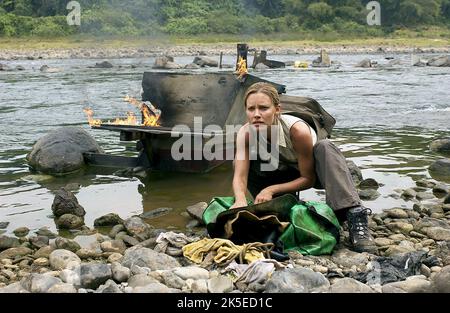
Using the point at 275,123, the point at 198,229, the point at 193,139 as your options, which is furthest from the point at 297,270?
the point at 193,139

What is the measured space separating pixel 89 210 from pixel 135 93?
15.0 meters

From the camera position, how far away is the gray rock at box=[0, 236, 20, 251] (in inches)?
206

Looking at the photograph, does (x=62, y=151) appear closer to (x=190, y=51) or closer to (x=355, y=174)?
(x=355, y=174)

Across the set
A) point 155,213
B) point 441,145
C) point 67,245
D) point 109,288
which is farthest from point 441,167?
point 109,288

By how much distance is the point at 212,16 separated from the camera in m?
34.2

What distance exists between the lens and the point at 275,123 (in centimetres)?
472

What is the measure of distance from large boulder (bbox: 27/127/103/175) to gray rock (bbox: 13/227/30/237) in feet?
8.56

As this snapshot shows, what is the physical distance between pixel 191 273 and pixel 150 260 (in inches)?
17.2

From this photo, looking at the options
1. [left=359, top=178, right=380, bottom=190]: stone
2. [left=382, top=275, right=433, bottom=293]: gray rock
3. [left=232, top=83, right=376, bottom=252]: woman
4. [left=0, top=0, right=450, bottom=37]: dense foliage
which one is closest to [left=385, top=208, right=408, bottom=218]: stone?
[left=232, top=83, right=376, bottom=252]: woman

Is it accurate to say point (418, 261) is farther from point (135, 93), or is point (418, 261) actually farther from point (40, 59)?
point (40, 59)

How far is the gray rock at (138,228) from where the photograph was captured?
545cm

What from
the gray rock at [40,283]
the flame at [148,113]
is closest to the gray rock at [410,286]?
the gray rock at [40,283]

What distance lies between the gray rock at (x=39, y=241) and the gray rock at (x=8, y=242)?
5.2 inches

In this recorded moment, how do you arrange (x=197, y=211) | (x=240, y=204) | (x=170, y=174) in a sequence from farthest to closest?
(x=170, y=174) < (x=197, y=211) < (x=240, y=204)
